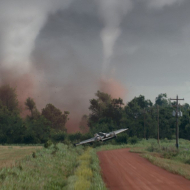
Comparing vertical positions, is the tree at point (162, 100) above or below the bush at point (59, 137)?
above

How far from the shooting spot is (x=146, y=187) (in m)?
14.3

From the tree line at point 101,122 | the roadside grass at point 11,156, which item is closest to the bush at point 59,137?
the tree line at point 101,122

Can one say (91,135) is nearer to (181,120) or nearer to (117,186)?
(181,120)

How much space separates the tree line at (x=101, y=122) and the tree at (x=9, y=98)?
1.30m

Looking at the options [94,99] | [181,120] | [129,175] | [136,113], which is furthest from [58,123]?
[129,175]

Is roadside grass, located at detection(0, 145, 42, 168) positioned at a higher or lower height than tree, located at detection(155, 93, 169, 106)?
lower

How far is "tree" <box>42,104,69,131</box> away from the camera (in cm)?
11012

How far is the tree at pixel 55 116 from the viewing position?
361 feet

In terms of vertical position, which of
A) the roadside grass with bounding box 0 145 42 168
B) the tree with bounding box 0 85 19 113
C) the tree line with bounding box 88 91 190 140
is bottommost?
the roadside grass with bounding box 0 145 42 168

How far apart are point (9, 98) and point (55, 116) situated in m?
25.7

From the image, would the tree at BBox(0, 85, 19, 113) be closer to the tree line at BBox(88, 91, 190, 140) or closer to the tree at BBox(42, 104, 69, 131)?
the tree at BBox(42, 104, 69, 131)

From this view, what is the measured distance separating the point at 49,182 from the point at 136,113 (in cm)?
7238

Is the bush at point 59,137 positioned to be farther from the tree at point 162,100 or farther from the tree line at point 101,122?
the tree at point 162,100

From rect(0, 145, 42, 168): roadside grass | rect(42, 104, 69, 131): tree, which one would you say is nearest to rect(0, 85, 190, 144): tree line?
rect(42, 104, 69, 131): tree
